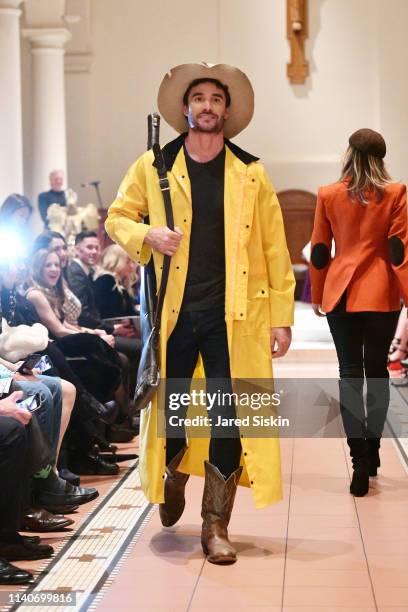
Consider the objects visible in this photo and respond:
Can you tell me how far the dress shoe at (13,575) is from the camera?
409 cm

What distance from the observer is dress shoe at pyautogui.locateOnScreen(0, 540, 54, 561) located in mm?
4398

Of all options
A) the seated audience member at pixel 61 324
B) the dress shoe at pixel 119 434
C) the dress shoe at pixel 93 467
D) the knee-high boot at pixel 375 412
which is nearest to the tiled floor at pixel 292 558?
the knee-high boot at pixel 375 412

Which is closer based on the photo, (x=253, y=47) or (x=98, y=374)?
(x=98, y=374)

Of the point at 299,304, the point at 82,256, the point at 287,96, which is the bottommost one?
the point at 299,304

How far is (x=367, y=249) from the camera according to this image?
223 inches

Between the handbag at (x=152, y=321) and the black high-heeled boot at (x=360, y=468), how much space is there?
1404 mm

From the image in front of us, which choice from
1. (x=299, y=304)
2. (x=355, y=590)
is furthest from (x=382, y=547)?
(x=299, y=304)

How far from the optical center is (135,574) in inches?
168

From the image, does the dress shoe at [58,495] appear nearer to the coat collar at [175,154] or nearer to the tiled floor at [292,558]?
the tiled floor at [292,558]

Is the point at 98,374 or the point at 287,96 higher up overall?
the point at 287,96

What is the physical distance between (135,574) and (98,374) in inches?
89.8

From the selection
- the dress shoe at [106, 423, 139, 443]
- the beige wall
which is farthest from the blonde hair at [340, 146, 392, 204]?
the beige wall

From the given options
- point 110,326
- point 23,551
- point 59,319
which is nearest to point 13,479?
point 23,551

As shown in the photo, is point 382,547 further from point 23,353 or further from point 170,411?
point 23,353
